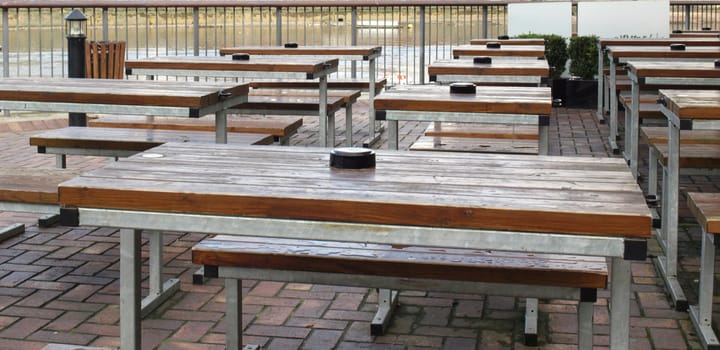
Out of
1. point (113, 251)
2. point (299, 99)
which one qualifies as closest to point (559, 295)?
point (113, 251)

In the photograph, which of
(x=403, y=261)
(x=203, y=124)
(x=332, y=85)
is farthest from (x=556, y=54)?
(x=403, y=261)

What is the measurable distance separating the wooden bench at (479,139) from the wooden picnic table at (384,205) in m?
2.29

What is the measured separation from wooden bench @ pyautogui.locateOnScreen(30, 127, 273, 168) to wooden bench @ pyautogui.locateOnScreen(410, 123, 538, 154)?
0.96m

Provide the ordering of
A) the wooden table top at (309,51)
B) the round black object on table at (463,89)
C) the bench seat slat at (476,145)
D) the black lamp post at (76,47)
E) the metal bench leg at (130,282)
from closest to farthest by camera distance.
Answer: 1. the metal bench leg at (130,282)
2. the round black object on table at (463,89)
3. the bench seat slat at (476,145)
4. the black lamp post at (76,47)
5. the wooden table top at (309,51)

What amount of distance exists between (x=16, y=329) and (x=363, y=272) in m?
1.61

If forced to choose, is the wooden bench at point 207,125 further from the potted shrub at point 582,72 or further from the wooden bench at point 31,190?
the potted shrub at point 582,72

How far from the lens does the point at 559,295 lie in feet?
10.6

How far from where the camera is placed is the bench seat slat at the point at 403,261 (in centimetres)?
323

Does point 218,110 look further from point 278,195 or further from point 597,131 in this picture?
point 597,131

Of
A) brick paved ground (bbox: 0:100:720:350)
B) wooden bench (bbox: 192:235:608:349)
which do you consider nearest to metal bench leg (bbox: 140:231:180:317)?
brick paved ground (bbox: 0:100:720:350)

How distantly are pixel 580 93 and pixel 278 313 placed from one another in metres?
8.25

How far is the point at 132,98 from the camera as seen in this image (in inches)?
201

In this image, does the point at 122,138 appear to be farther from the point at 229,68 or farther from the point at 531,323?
the point at 531,323

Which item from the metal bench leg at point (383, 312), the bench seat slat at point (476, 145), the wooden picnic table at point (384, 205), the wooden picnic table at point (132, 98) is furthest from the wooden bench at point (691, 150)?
the wooden picnic table at point (132, 98)
